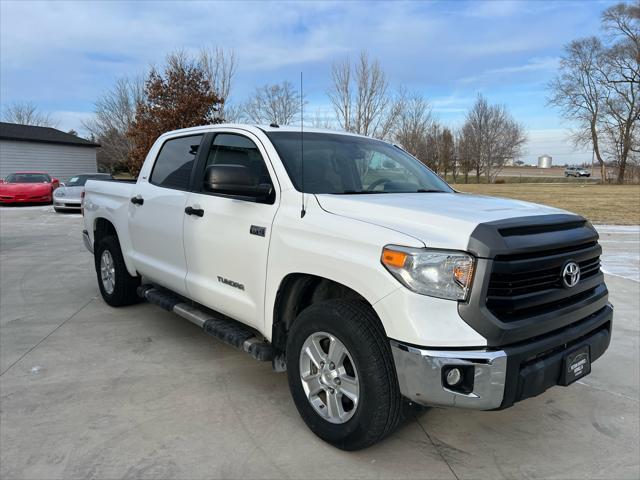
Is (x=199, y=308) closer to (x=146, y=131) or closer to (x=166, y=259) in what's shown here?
(x=166, y=259)

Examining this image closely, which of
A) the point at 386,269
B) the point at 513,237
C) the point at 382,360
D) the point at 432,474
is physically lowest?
the point at 432,474

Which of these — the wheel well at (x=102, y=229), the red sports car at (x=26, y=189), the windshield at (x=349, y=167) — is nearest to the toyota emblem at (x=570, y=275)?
the windshield at (x=349, y=167)

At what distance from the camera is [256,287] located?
3.27 m

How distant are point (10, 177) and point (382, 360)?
2288 centimetres

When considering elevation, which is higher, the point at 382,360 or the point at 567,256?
the point at 567,256

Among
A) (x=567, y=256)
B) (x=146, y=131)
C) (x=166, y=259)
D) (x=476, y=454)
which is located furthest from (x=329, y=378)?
(x=146, y=131)

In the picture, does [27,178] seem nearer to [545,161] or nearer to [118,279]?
[118,279]

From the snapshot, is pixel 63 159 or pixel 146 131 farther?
pixel 63 159

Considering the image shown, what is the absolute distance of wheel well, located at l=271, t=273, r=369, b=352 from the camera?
3045 mm

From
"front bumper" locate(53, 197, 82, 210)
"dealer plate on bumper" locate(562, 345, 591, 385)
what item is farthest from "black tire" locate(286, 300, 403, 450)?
"front bumper" locate(53, 197, 82, 210)

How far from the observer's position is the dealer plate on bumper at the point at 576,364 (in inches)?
103

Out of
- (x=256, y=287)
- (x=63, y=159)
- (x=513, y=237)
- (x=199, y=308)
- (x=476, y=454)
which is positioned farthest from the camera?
(x=63, y=159)

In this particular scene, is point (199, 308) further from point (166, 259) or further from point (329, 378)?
point (329, 378)

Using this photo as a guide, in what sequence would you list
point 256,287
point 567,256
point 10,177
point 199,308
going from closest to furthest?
1. point 567,256
2. point 256,287
3. point 199,308
4. point 10,177
